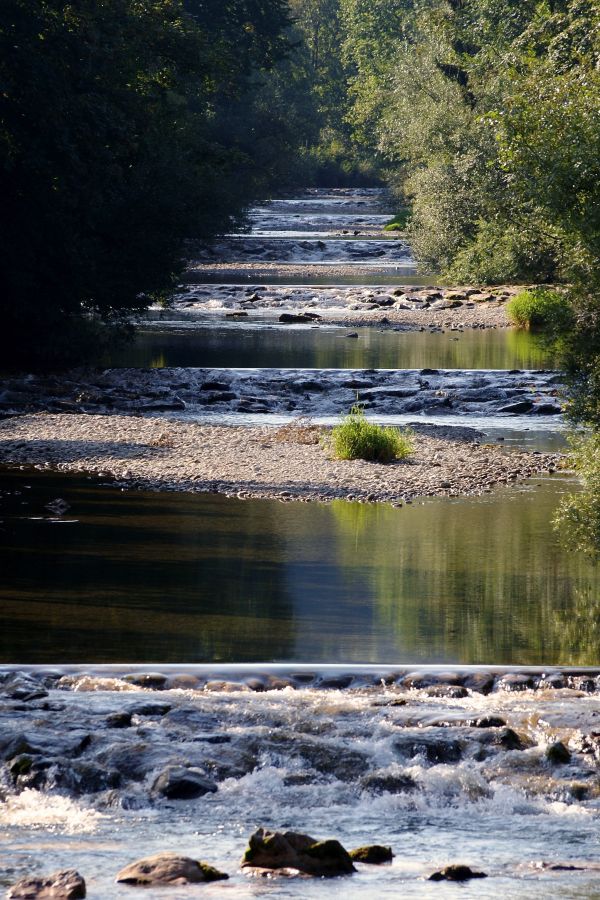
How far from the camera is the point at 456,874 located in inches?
273

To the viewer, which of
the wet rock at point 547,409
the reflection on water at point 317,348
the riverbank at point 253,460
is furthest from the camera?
the reflection on water at point 317,348

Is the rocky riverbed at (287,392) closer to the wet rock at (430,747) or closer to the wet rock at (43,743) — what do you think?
the wet rock at (43,743)

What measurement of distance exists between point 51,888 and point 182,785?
6.24 ft

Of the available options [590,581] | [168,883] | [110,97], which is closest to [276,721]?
[168,883]

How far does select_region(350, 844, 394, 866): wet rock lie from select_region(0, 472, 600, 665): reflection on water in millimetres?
3709

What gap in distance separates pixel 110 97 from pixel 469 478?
13.1 meters

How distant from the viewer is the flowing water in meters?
7.60

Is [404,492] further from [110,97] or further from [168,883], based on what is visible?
[110,97]

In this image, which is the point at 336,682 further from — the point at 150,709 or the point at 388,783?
the point at 388,783

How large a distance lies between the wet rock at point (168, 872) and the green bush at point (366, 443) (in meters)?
12.6

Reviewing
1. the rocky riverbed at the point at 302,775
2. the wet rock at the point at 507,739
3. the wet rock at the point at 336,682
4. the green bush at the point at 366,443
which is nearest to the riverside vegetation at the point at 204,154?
the green bush at the point at 366,443

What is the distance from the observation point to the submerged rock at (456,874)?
690cm

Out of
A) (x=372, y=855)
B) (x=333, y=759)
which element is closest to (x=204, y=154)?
(x=333, y=759)

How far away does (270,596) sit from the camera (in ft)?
41.6
